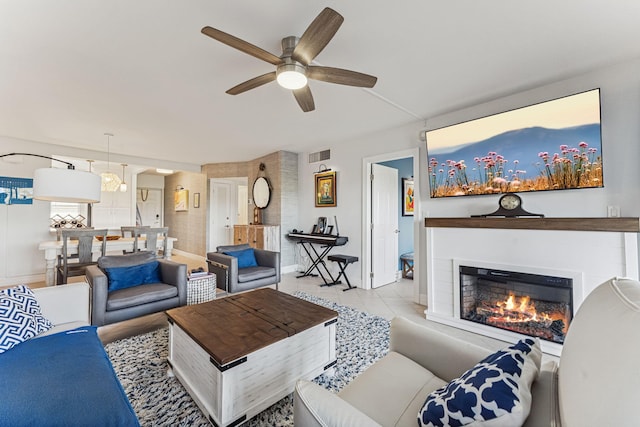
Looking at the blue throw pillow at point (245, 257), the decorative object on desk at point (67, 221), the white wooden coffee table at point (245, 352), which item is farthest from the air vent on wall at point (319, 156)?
the decorative object on desk at point (67, 221)

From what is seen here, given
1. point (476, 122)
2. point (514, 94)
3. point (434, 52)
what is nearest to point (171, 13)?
point (434, 52)

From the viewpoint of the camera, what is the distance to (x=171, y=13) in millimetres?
1745

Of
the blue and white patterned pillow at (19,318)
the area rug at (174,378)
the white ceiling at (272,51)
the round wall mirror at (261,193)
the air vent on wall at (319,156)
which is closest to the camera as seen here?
the blue and white patterned pillow at (19,318)

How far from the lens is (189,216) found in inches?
297

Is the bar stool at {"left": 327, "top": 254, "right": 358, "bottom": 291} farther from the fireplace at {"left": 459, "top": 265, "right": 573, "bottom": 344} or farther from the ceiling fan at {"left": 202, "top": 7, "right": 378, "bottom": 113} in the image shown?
the ceiling fan at {"left": 202, "top": 7, "right": 378, "bottom": 113}

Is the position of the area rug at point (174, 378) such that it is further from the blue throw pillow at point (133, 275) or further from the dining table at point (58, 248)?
the dining table at point (58, 248)

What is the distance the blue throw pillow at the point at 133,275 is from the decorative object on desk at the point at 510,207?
382 cm

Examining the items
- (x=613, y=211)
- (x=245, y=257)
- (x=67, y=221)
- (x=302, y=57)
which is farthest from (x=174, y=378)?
(x=67, y=221)

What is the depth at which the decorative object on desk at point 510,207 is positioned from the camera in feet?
8.84

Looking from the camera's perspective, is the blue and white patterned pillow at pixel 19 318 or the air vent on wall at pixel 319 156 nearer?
the blue and white patterned pillow at pixel 19 318

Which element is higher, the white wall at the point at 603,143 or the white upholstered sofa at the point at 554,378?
the white wall at the point at 603,143

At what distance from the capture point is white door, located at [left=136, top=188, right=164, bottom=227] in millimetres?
8625

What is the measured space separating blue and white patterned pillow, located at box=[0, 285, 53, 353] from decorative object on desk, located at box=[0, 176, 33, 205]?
4.05 m

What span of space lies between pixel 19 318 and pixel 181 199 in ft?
22.3
